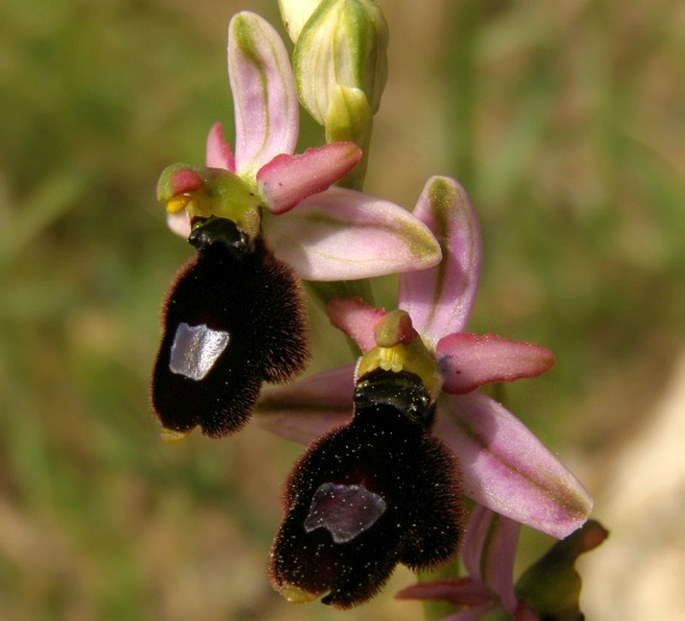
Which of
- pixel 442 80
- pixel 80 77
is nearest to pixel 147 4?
pixel 80 77

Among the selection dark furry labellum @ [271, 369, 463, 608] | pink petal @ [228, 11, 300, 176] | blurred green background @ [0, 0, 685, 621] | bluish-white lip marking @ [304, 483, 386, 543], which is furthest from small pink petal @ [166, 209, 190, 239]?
blurred green background @ [0, 0, 685, 621]

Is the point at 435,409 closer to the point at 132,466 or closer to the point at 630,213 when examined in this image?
the point at 132,466

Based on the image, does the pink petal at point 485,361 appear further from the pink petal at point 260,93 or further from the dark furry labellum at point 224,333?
the pink petal at point 260,93

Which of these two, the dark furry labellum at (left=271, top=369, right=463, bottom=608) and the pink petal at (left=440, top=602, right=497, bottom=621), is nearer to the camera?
the dark furry labellum at (left=271, top=369, right=463, bottom=608)

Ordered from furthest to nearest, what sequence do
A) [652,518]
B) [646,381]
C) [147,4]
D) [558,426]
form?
1. [147,4]
2. [646,381]
3. [558,426]
4. [652,518]

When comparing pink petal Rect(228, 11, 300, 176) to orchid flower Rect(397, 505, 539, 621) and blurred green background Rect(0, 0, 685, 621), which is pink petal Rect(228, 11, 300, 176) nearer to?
orchid flower Rect(397, 505, 539, 621)

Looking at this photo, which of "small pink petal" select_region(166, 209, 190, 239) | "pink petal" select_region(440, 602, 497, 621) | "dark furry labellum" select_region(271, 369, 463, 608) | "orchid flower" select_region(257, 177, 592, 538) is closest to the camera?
"dark furry labellum" select_region(271, 369, 463, 608)

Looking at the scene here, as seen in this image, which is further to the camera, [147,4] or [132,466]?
[147,4]
